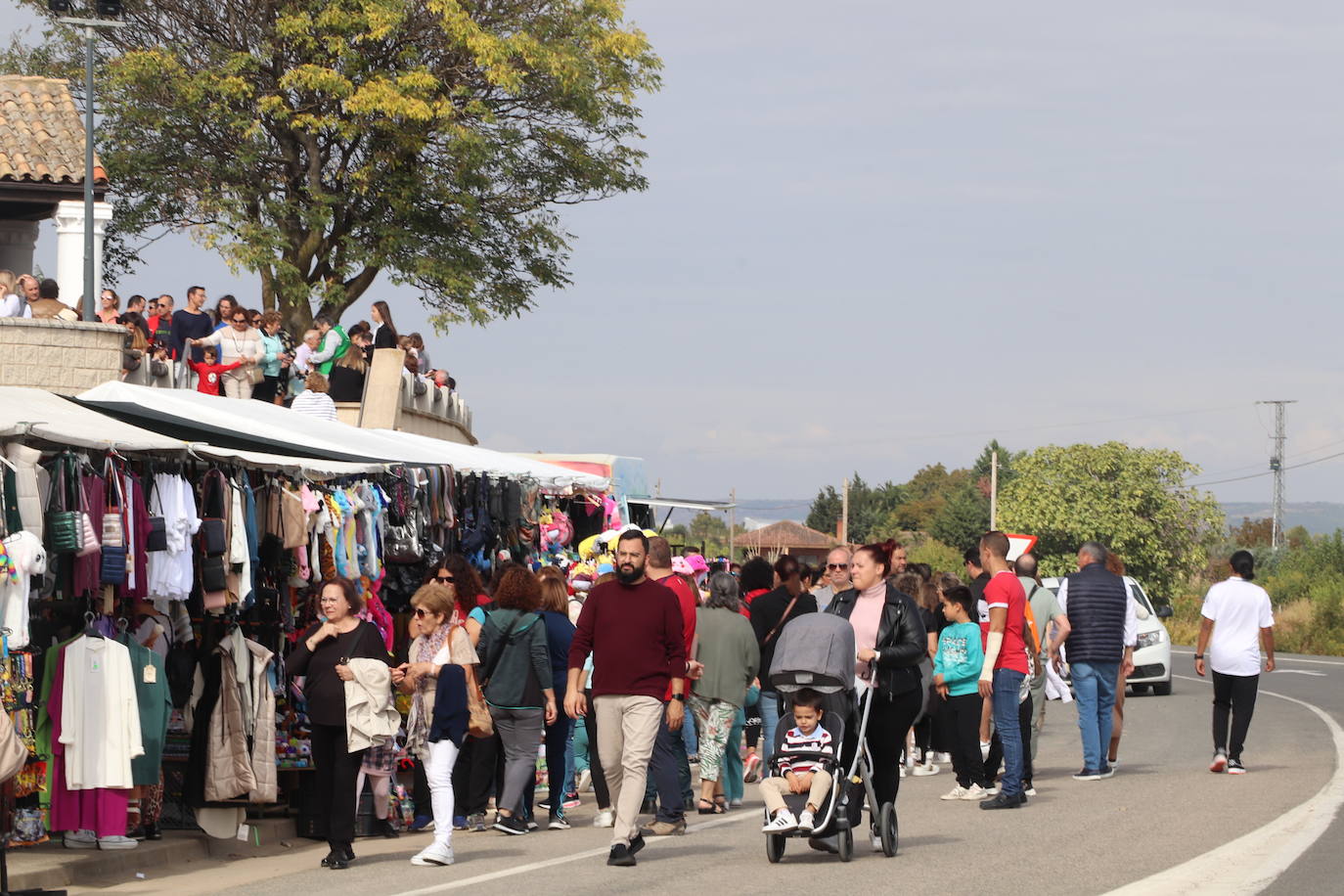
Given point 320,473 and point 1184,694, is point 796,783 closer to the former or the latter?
point 320,473

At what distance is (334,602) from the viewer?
37.7 ft

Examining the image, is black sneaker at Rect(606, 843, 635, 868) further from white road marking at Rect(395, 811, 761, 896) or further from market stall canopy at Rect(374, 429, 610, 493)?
market stall canopy at Rect(374, 429, 610, 493)

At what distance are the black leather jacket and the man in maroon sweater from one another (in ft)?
4.12

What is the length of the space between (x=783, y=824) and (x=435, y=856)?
2.20m

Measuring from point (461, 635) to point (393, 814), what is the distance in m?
1.88

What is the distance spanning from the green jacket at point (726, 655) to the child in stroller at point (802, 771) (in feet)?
9.00

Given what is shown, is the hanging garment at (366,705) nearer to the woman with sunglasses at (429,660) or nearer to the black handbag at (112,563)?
the woman with sunglasses at (429,660)

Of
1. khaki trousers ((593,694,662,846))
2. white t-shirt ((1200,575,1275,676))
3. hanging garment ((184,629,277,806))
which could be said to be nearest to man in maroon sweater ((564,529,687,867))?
khaki trousers ((593,694,662,846))

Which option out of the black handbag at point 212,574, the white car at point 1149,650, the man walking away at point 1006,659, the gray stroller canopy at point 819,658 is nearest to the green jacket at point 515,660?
the black handbag at point 212,574

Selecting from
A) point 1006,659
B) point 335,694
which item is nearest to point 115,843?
point 335,694

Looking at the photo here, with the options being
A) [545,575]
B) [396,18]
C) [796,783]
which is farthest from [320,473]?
[396,18]

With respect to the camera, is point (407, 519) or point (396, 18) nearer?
point (407, 519)

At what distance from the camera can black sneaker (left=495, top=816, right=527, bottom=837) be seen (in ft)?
42.1

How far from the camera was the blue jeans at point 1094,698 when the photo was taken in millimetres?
15367
